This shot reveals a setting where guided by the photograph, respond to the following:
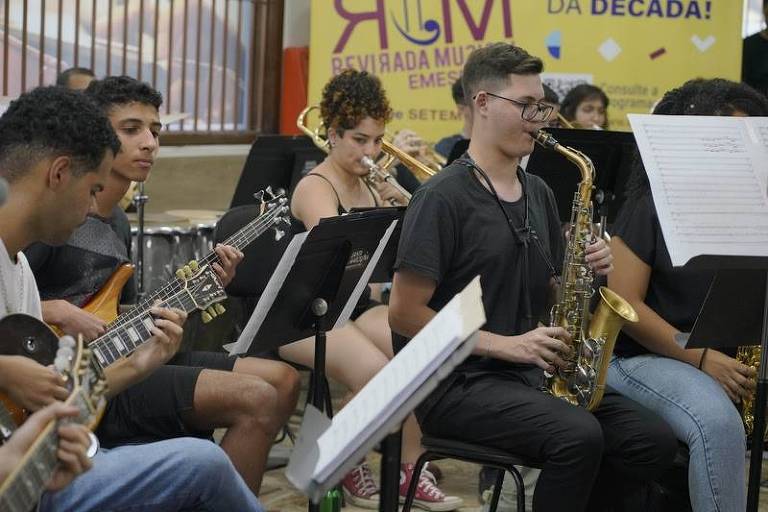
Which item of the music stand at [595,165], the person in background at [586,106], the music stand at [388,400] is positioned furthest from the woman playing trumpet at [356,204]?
the music stand at [388,400]

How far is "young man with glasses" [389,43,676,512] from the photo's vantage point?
10.2ft

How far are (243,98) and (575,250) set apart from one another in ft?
14.5

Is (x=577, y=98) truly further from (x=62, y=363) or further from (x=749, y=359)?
(x=62, y=363)

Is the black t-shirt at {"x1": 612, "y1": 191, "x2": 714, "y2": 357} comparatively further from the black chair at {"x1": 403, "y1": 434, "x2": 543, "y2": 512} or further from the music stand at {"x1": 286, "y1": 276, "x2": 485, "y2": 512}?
the music stand at {"x1": 286, "y1": 276, "x2": 485, "y2": 512}

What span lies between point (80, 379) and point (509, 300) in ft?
4.61

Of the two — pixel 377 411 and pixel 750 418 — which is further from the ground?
pixel 377 411

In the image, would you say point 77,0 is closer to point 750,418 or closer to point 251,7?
point 251,7

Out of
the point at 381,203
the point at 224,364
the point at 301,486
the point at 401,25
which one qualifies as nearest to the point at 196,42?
the point at 401,25

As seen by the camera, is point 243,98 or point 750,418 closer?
point 750,418

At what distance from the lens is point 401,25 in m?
6.71

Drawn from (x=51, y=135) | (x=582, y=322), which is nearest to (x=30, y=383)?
(x=51, y=135)

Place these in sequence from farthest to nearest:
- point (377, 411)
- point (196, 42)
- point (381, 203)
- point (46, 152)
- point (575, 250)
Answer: point (196, 42) → point (381, 203) → point (575, 250) → point (46, 152) → point (377, 411)

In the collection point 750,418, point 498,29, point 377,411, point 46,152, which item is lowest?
point 750,418

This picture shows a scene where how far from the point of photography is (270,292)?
3041mm
